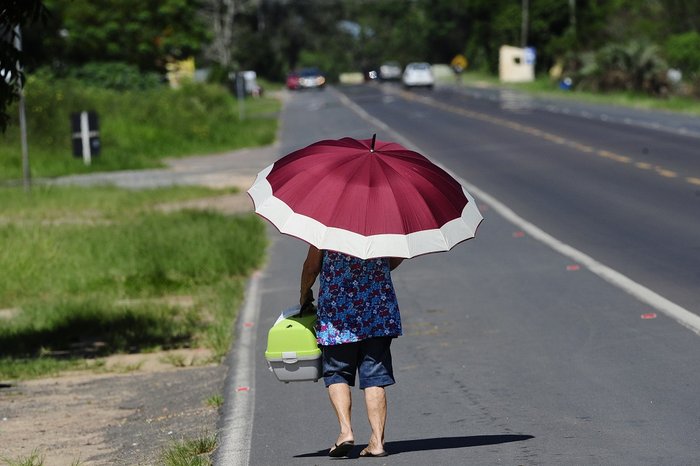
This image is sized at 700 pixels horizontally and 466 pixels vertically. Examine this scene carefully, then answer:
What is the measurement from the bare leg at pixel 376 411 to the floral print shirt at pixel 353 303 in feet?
1.02

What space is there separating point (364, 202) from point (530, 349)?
12.8 feet

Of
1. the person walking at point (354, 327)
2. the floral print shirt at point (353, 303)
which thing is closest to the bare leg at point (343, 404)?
the person walking at point (354, 327)

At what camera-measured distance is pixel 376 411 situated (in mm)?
7266

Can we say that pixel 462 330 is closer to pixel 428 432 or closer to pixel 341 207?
pixel 428 432

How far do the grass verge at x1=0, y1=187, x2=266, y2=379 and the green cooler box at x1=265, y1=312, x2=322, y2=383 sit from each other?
16.0ft

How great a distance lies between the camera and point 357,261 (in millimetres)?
7207

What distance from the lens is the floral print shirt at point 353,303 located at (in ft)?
23.5

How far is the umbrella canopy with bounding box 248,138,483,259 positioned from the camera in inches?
275

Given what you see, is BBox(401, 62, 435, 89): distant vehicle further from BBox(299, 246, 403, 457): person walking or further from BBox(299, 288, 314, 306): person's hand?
BBox(299, 246, 403, 457): person walking

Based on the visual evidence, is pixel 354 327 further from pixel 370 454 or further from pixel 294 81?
pixel 294 81

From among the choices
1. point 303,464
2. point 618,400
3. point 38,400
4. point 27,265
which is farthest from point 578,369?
point 27,265

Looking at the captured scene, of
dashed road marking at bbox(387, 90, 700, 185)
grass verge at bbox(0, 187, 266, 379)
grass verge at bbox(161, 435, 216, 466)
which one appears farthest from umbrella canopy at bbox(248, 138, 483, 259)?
dashed road marking at bbox(387, 90, 700, 185)

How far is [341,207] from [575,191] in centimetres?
1661

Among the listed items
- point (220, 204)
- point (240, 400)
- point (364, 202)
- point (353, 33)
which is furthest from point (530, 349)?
point (353, 33)
